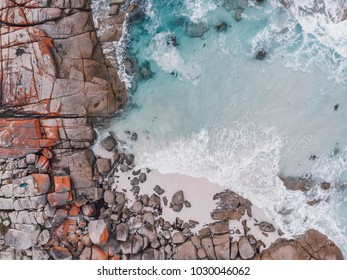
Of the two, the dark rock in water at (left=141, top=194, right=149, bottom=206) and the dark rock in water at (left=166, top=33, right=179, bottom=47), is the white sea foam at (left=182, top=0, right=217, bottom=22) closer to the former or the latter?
the dark rock in water at (left=166, top=33, right=179, bottom=47)

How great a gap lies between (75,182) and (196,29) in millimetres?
11997

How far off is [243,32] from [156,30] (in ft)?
17.8

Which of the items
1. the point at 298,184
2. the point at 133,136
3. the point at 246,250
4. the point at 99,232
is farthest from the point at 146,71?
the point at 246,250

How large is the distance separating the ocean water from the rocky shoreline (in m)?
1.27

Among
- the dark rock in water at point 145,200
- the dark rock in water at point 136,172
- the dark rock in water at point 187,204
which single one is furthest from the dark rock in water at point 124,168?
the dark rock in water at point 187,204

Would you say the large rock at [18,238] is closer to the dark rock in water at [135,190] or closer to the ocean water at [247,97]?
the dark rock in water at [135,190]

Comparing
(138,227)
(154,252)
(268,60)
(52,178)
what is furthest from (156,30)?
(154,252)

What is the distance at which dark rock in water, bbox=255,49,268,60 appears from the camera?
17016mm

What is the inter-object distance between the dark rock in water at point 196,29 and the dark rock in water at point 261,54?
3478 mm

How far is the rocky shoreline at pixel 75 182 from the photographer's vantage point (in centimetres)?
1620

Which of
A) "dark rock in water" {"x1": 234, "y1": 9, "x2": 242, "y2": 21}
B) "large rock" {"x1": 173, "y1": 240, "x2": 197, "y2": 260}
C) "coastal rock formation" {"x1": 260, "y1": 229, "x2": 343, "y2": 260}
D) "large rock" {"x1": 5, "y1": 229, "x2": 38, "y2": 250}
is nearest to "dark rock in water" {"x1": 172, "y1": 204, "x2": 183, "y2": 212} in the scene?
"large rock" {"x1": 173, "y1": 240, "x2": 197, "y2": 260}

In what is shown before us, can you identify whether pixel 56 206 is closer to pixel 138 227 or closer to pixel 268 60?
pixel 138 227

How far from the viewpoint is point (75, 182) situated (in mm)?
16969

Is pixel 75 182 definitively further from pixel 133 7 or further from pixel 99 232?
pixel 133 7
